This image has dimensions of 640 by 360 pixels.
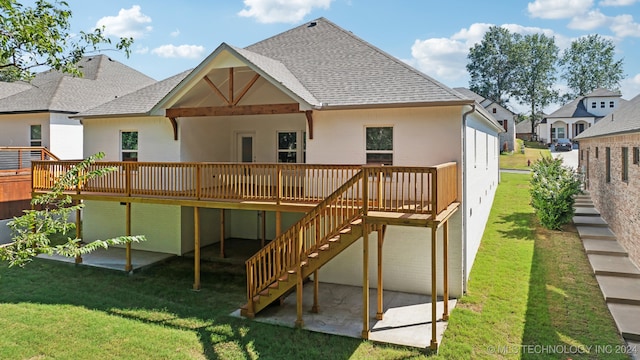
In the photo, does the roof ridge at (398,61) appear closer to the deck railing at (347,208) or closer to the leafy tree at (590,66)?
the deck railing at (347,208)

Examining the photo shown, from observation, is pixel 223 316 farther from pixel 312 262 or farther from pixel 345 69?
pixel 345 69

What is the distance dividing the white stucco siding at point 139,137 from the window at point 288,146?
3.57m

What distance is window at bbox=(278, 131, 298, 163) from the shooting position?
49.8 ft

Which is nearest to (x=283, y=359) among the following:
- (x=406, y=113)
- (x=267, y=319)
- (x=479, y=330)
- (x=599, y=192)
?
(x=267, y=319)

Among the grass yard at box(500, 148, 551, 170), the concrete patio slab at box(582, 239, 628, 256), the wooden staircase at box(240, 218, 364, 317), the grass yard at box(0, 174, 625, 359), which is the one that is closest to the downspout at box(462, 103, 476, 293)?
the grass yard at box(0, 174, 625, 359)

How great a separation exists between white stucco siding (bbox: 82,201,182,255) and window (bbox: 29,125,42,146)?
6.69 m

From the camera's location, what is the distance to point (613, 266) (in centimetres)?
1213

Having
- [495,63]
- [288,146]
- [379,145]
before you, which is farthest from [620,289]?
[495,63]

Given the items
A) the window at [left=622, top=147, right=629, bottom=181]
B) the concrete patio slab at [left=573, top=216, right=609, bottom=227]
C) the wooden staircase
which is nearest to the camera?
the wooden staircase

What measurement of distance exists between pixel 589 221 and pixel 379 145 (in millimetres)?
11234

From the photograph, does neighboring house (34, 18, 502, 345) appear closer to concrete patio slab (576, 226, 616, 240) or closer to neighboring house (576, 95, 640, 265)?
concrete patio slab (576, 226, 616, 240)

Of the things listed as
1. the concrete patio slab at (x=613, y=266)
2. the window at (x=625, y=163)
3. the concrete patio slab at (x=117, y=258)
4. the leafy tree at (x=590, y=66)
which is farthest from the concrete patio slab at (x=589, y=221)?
the leafy tree at (x=590, y=66)

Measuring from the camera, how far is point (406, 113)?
11.5 metres

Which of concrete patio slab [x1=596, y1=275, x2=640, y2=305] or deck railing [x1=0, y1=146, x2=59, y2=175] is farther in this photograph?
deck railing [x1=0, y1=146, x2=59, y2=175]
